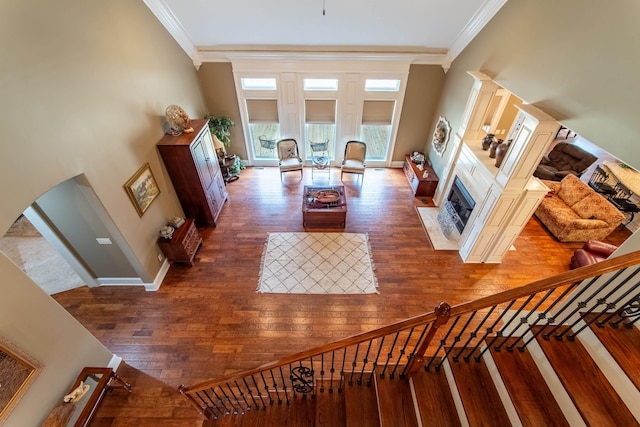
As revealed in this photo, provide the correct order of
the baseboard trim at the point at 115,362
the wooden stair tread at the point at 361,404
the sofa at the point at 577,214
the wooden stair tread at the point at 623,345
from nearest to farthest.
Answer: the wooden stair tread at the point at 623,345, the wooden stair tread at the point at 361,404, the baseboard trim at the point at 115,362, the sofa at the point at 577,214

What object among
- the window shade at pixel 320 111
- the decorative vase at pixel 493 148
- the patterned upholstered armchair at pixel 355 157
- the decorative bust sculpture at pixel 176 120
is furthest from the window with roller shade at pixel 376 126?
the decorative bust sculpture at pixel 176 120

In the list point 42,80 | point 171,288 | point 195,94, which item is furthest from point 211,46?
point 171,288

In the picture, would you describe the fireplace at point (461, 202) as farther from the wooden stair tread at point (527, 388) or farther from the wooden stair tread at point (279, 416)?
the wooden stair tread at point (279, 416)

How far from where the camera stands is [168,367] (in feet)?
12.1

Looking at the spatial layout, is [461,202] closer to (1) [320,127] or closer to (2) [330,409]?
(1) [320,127]

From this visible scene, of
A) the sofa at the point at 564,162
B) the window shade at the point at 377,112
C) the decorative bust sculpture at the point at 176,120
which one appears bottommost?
the sofa at the point at 564,162

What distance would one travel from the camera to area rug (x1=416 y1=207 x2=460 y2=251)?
5.44 metres

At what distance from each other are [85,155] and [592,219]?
8261 mm

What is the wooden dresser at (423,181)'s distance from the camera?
655 centimetres

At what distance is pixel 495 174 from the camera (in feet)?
14.5

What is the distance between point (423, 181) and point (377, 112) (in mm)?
2088

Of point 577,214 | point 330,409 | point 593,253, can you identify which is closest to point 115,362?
point 330,409

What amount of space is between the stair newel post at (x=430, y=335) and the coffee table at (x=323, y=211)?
3451 millimetres

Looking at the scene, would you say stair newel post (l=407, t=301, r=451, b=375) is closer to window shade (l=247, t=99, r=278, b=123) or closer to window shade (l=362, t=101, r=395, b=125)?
window shade (l=362, t=101, r=395, b=125)
